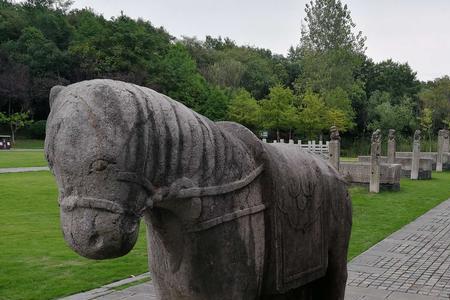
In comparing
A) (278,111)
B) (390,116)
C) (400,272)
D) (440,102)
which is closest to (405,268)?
(400,272)

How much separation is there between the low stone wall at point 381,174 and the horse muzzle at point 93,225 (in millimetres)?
18282

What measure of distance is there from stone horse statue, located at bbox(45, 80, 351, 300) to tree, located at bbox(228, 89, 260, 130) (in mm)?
41669

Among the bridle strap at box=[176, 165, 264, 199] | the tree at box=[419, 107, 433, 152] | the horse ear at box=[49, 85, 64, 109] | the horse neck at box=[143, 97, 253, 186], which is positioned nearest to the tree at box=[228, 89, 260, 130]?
the tree at box=[419, 107, 433, 152]

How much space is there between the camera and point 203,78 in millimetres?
50531

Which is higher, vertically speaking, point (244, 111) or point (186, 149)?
point (244, 111)

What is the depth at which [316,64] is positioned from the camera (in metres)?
48.3

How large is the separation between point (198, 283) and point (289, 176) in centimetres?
93

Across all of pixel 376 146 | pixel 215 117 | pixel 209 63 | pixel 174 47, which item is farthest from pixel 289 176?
pixel 209 63

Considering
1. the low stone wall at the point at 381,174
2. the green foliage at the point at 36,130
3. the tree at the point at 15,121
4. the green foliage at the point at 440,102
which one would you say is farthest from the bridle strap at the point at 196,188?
the green foliage at the point at 440,102

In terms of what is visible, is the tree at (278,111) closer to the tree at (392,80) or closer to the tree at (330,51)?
the tree at (330,51)

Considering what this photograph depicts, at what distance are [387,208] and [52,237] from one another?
995 centimetres

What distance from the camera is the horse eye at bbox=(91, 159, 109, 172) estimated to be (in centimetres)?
199

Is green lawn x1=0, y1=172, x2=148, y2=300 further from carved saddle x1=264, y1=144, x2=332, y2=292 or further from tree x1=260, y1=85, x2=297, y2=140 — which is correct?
tree x1=260, y1=85, x2=297, y2=140

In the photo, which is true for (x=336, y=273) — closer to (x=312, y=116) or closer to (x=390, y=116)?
(x=312, y=116)
